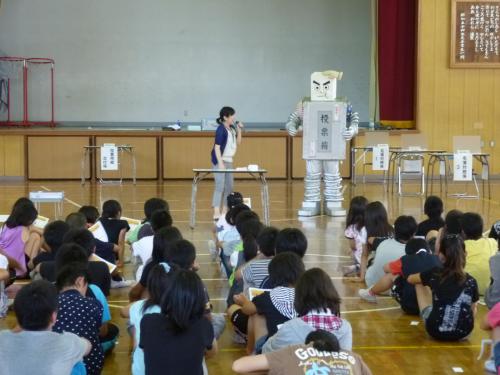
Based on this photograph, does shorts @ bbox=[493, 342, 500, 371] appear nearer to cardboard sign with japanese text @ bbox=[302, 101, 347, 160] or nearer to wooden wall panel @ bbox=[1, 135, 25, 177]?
cardboard sign with japanese text @ bbox=[302, 101, 347, 160]

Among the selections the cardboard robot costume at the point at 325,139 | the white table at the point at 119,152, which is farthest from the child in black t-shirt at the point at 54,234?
the white table at the point at 119,152

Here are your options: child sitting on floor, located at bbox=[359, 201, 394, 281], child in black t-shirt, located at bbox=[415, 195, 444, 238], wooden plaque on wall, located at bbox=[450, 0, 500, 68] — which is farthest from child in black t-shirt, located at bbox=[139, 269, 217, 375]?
wooden plaque on wall, located at bbox=[450, 0, 500, 68]

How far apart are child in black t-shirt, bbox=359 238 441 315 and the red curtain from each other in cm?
1150

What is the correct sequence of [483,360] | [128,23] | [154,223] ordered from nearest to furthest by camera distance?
[483,360] < [154,223] < [128,23]

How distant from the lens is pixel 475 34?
1638cm

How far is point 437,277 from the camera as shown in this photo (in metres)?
4.79

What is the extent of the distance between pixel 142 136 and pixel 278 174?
2880 millimetres

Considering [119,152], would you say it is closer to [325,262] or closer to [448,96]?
[448,96]

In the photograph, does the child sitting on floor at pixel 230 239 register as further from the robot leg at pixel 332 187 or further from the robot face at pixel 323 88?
the robot face at pixel 323 88

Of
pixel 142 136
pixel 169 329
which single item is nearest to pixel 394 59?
pixel 142 136

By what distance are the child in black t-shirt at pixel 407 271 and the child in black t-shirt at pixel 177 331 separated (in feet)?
7.54

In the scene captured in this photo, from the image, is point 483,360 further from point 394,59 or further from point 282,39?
point 282,39

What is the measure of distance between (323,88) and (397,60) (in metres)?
6.37

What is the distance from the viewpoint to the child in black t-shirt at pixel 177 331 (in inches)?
126
